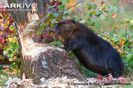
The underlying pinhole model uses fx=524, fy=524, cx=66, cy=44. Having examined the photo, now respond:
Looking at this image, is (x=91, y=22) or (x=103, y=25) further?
(x=103, y=25)

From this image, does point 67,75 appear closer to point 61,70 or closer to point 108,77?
point 61,70

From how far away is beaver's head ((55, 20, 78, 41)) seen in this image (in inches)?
295

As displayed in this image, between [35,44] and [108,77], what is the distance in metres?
1.14

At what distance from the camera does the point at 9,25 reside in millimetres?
8773

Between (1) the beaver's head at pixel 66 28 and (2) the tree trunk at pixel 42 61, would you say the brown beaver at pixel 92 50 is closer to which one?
(1) the beaver's head at pixel 66 28

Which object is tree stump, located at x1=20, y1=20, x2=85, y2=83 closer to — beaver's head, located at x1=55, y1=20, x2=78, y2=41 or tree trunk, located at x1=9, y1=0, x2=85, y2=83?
tree trunk, located at x1=9, y1=0, x2=85, y2=83

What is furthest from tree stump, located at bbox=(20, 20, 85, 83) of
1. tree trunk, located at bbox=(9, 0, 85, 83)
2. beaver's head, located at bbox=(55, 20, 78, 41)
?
beaver's head, located at bbox=(55, 20, 78, 41)

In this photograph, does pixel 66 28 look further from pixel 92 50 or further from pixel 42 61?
pixel 42 61

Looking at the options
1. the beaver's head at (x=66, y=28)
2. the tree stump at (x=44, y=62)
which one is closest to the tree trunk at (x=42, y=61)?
the tree stump at (x=44, y=62)

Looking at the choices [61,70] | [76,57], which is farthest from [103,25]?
[61,70]

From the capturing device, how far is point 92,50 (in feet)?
24.6

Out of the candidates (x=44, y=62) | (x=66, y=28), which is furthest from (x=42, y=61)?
(x=66, y=28)

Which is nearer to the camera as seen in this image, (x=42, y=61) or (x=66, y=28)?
(x=42, y=61)

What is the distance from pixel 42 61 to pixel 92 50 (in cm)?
86
